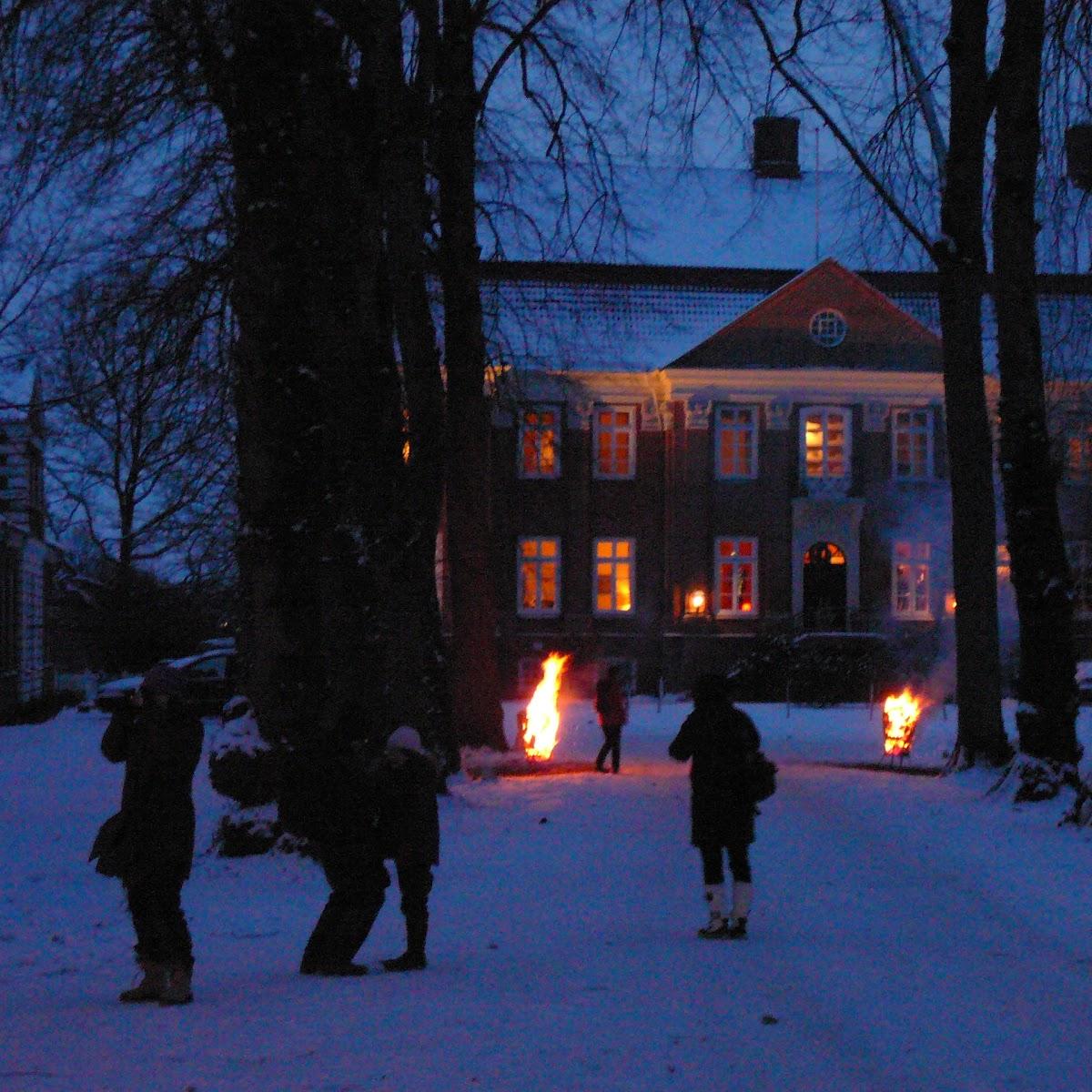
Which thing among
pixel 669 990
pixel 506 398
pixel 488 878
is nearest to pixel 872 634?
pixel 506 398

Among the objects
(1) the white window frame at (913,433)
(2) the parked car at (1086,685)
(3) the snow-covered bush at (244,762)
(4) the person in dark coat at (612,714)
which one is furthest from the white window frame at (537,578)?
(3) the snow-covered bush at (244,762)

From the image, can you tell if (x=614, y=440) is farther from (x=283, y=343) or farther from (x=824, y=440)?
(x=283, y=343)

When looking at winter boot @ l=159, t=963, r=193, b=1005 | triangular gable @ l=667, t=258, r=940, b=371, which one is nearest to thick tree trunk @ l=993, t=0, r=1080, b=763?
winter boot @ l=159, t=963, r=193, b=1005

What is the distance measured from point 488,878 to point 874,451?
35.4m

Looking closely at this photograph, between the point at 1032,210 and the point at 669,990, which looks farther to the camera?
the point at 1032,210

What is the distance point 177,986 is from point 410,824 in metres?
1.48

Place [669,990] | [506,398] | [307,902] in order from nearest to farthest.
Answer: [669,990] → [307,902] → [506,398]

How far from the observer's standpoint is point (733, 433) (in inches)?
1849

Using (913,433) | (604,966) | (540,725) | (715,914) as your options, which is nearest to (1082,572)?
(913,433)

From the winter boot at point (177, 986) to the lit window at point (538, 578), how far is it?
38683 millimetres

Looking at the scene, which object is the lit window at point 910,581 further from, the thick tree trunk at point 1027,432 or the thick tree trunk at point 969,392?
the thick tree trunk at point 1027,432

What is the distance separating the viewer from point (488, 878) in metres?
13.4

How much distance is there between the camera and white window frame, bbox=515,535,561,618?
154 ft

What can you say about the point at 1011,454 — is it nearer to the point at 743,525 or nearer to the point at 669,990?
the point at 669,990
